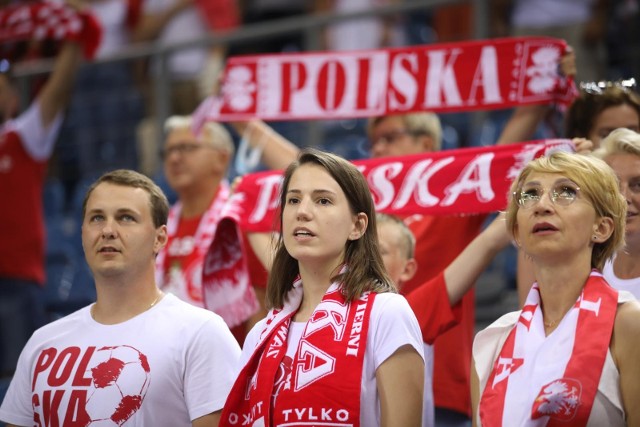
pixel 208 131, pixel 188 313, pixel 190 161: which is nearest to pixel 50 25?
pixel 208 131

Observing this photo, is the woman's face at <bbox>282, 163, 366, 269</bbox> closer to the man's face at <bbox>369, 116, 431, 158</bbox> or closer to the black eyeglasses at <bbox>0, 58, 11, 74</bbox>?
the man's face at <bbox>369, 116, 431, 158</bbox>

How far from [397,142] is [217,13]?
133 inches

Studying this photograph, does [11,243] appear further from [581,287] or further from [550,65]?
[581,287]

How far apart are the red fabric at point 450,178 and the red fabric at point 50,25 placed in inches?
96.8

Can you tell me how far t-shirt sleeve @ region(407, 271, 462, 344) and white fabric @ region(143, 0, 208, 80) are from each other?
13.7 feet

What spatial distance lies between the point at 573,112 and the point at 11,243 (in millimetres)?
3223

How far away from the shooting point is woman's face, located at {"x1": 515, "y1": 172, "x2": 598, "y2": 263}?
3.31m

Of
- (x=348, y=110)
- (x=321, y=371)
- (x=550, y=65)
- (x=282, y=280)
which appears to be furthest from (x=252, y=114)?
(x=321, y=371)

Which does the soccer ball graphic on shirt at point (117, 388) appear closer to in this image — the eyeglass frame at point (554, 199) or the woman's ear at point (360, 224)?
the woman's ear at point (360, 224)

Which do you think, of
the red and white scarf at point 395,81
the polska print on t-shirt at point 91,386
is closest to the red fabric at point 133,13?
the red and white scarf at point 395,81

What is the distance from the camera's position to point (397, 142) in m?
5.12

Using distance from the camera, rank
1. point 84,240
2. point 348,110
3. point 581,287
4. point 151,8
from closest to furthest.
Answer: point 581,287 < point 84,240 < point 348,110 < point 151,8

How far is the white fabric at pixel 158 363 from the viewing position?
372 cm

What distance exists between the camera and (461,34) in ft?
23.7
